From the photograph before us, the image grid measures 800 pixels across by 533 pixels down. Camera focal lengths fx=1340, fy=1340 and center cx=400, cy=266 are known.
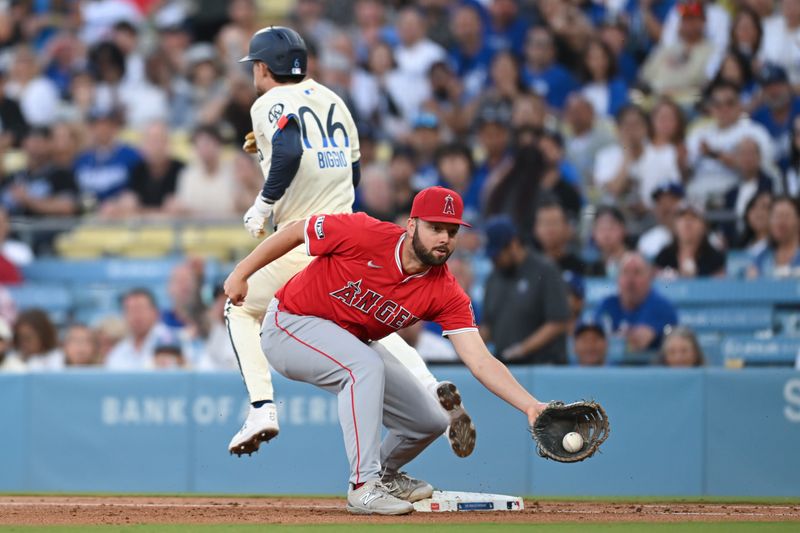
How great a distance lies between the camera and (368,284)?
7.10m

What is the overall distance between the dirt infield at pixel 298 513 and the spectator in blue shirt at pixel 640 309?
2637 millimetres

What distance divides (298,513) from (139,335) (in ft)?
14.3

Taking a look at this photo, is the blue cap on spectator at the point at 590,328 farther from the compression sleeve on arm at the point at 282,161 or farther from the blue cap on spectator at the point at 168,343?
the compression sleeve on arm at the point at 282,161

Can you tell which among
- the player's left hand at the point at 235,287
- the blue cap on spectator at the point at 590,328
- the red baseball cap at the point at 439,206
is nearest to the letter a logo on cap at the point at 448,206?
the red baseball cap at the point at 439,206

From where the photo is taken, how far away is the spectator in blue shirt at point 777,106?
12.2 meters

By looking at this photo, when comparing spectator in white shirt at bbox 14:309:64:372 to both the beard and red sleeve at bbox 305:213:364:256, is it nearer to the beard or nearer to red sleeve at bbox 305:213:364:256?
red sleeve at bbox 305:213:364:256

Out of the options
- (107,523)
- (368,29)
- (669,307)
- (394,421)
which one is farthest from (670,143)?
(107,523)

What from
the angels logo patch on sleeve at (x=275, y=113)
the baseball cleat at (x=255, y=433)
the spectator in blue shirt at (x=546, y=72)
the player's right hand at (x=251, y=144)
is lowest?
the baseball cleat at (x=255, y=433)

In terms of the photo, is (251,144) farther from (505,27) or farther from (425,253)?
(505,27)

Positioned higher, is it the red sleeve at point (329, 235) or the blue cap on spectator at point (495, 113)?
the blue cap on spectator at point (495, 113)

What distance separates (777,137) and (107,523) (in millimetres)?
7629

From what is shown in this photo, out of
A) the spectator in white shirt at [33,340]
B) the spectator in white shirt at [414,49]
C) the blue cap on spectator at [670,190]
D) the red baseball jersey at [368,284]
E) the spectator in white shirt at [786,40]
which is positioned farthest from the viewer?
the spectator in white shirt at [414,49]

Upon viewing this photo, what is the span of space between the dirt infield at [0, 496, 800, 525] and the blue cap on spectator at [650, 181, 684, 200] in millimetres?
4249

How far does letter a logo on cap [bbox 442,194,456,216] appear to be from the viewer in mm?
6793
